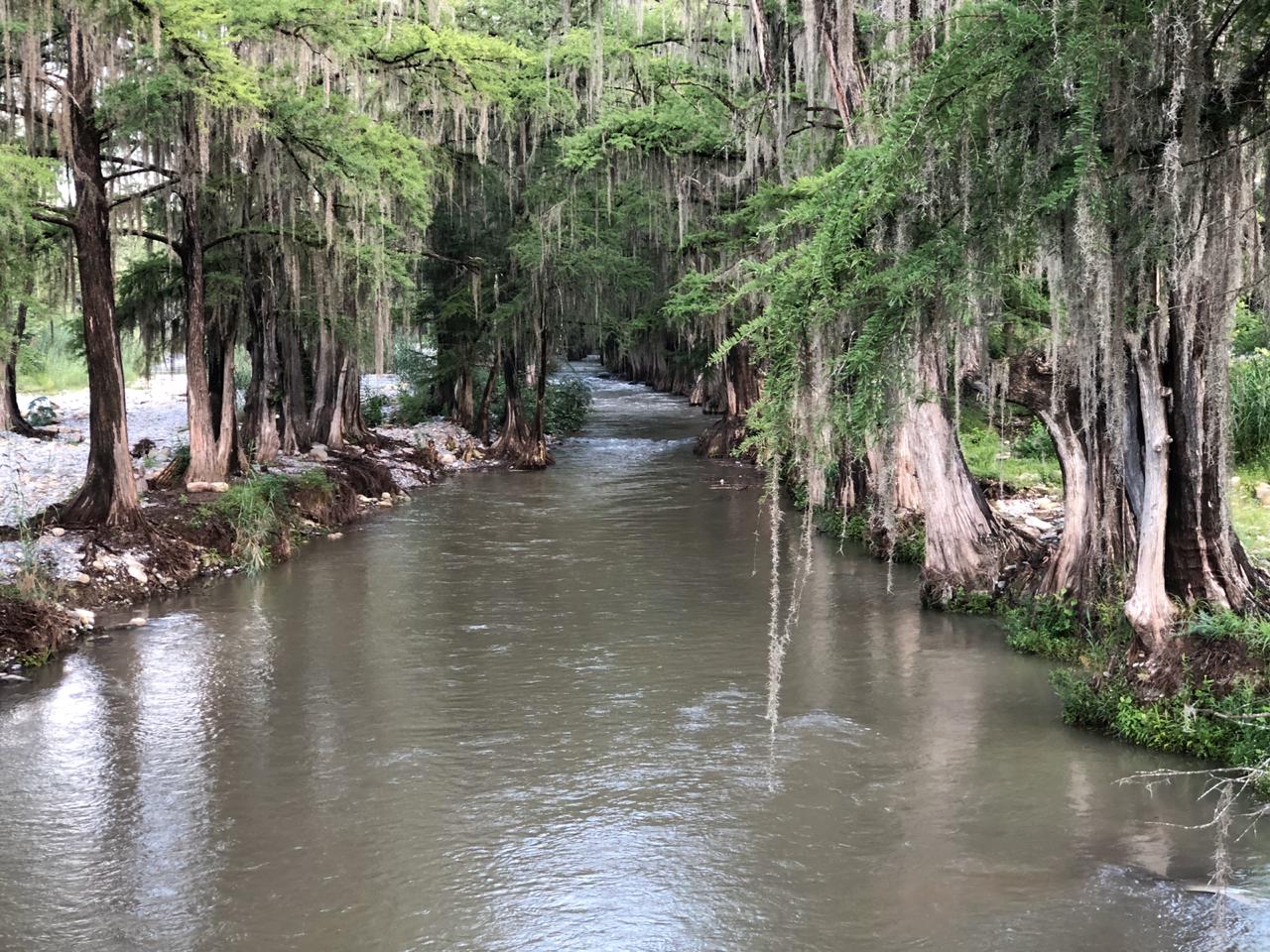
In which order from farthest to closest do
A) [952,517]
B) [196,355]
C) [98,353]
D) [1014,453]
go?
[1014,453]
[196,355]
[98,353]
[952,517]

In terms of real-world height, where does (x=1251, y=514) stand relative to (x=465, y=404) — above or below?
below

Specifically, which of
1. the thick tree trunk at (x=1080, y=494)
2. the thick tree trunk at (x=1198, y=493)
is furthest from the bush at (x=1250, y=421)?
the thick tree trunk at (x=1198, y=493)

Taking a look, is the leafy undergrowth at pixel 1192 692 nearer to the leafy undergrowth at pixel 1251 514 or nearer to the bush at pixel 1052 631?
the bush at pixel 1052 631

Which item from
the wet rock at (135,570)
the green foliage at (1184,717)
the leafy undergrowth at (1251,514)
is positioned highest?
the leafy undergrowth at (1251,514)

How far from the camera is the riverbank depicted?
11344 millimetres

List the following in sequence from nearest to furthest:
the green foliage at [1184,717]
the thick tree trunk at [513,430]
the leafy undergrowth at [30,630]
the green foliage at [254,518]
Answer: the green foliage at [1184,717] → the leafy undergrowth at [30,630] → the green foliage at [254,518] → the thick tree trunk at [513,430]

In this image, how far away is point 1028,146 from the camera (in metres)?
6.18

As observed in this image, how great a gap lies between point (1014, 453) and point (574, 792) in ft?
42.6

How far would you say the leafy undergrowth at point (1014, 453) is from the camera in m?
15.8

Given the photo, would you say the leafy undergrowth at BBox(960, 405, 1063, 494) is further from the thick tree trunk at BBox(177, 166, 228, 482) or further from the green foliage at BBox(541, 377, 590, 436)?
the green foliage at BBox(541, 377, 590, 436)

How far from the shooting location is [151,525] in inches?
560

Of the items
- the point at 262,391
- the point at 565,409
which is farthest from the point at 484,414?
the point at 262,391

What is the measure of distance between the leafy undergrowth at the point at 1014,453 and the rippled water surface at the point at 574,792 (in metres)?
3.98

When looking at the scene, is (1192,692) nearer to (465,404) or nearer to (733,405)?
(733,405)
